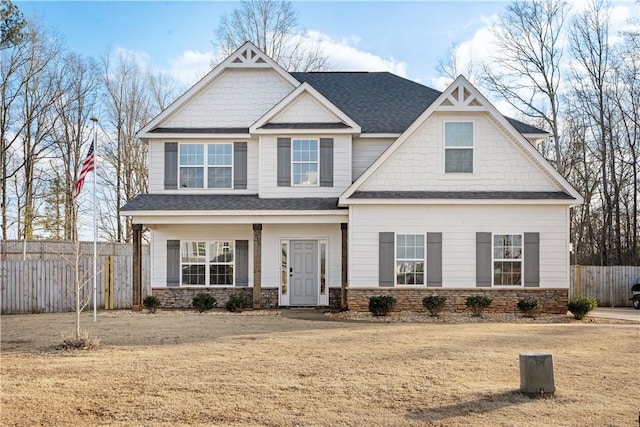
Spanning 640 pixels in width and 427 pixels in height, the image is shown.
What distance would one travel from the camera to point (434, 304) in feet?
54.2

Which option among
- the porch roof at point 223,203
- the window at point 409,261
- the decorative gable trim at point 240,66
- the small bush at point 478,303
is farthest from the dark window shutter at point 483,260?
the decorative gable trim at point 240,66

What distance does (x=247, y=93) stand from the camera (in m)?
20.9

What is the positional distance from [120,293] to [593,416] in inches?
689

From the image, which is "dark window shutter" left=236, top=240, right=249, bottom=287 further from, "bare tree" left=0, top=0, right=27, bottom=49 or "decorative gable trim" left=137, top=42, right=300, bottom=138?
"bare tree" left=0, top=0, right=27, bottom=49

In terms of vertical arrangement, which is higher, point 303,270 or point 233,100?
point 233,100

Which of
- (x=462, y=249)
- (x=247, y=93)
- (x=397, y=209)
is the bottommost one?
(x=462, y=249)

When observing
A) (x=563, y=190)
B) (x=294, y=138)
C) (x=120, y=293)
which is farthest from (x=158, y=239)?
(x=563, y=190)

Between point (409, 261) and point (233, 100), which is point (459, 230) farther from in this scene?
point (233, 100)

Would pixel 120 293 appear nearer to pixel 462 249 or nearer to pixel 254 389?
pixel 462 249

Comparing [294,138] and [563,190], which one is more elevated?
[294,138]

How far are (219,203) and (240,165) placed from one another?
185 centimetres

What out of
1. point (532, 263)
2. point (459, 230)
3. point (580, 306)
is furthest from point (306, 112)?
point (580, 306)

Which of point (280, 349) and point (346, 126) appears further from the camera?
point (346, 126)

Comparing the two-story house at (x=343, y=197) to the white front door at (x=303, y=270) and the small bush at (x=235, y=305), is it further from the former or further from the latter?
the small bush at (x=235, y=305)
